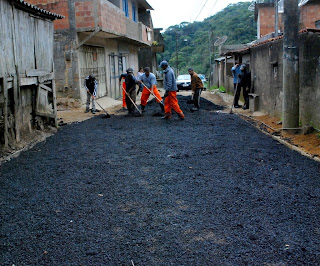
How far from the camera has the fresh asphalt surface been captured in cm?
346

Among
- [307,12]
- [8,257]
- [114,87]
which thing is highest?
[307,12]

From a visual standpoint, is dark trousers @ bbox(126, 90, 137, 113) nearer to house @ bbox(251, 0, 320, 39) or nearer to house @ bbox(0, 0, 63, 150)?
house @ bbox(0, 0, 63, 150)

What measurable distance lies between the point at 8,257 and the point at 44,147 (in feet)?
16.9

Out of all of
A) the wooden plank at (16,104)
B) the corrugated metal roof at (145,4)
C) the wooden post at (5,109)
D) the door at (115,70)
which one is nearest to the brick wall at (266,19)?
the corrugated metal roof at (145,4)

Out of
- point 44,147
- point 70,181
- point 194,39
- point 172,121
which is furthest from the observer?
point 194,39

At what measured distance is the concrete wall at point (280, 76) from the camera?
8.55m

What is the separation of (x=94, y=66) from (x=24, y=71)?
9237 millimetres

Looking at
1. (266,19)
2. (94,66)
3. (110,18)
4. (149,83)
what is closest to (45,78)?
(149,83)

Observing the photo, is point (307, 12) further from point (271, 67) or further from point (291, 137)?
point (291, 137)

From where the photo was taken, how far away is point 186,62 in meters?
56.3

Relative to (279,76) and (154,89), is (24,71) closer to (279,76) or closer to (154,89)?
(154,89)

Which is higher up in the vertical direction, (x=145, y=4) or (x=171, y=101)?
(x=145, y=4)

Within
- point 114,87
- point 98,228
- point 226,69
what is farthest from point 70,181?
point 226,69

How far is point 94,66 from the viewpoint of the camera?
59.5 feet
